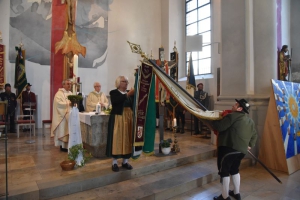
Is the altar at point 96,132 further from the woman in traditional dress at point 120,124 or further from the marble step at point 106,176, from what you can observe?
the woman in traditional dress at point 120,124

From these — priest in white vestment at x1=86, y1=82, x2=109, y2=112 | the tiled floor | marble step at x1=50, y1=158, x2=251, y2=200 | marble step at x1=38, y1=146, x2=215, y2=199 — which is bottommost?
the tiled floor

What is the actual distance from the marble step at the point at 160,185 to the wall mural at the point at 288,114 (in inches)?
65.6

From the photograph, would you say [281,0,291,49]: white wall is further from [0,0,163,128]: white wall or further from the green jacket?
[0,0,163,128]: white wall

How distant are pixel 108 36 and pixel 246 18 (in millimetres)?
6312

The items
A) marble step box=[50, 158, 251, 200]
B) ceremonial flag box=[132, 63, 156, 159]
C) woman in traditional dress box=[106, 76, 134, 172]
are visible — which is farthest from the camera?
woman in traditional dress box=[106, 76, 134, 172]

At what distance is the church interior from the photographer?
11.4 ft

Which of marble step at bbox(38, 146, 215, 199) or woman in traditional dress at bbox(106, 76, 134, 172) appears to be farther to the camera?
woman in traditional dress at bbox(106, 76, 134, 172)

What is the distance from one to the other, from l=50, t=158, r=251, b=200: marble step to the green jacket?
1.06m

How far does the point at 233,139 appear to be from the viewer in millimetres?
3111

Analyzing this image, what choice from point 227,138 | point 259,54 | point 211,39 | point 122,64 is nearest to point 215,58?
point 211,39

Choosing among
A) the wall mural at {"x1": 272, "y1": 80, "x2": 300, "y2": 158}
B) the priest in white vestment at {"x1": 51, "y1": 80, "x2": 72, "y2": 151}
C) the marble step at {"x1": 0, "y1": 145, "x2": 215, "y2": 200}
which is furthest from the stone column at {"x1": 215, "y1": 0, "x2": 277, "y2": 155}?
the priest in white vestment at {"x1": 51, "y1": 80, "x2": 72, "y2": 151}

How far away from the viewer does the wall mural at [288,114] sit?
15.1 feet

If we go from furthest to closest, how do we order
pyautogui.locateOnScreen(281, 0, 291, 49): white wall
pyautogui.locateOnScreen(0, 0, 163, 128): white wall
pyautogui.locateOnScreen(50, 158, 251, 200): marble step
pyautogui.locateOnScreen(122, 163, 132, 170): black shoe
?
pyautogui.locateOnScreen(0, 0, 163, 128): white wall
pyautogui.locateOnScreen(281, 0, 291, 49): white wall
pyautogui.locateOnScreen(122, 163, 132, 170): black shoe
pyautogui.locateOnScreen(50, 158, 251, 200): marble step

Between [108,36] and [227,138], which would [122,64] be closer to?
[108,36]
